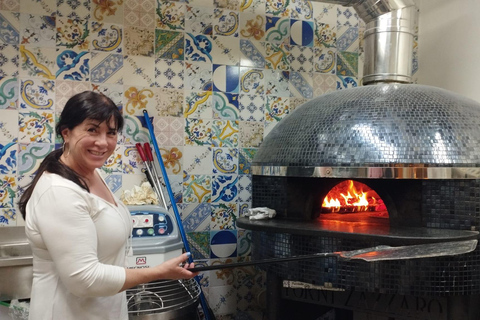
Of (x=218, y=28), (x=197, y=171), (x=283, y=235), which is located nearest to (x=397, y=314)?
(x=283, y=235)

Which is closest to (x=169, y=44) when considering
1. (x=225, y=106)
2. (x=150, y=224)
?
(x=225, y=106)

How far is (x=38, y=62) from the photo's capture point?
2.28 metres

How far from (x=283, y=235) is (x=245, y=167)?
833 mm

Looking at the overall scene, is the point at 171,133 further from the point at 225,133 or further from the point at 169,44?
the point at 169,44

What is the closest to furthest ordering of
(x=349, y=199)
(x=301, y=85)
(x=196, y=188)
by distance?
1. (x=349, y=199)
2. (x=196, y=188)
3. (x=301, y=85)

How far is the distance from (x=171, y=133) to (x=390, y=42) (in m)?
1.30

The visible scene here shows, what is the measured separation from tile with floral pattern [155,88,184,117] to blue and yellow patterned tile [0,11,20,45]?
77 cm

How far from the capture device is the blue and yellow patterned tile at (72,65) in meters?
2.32

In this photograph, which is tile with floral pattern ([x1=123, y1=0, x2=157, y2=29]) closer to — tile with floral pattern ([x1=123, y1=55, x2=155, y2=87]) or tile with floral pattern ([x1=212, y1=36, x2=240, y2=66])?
tile with floral pattern ([x1=123, y1=55, x2=155, y2=87])

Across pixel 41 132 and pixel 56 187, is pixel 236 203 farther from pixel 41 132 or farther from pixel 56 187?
pixel 56 187

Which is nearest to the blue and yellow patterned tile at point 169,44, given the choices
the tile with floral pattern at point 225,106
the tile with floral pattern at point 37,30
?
the tile with floral pattern at point 225,106

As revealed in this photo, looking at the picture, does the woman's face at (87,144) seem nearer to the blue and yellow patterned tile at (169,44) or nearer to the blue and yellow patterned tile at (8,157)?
the blue and yellow patterned tile at (8,157)

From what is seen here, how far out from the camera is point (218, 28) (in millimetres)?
2602

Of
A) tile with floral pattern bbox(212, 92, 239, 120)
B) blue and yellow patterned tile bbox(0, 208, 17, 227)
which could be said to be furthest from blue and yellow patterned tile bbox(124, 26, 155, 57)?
blue and yellow patterned tile bbox(0, 208, 17, 227)
